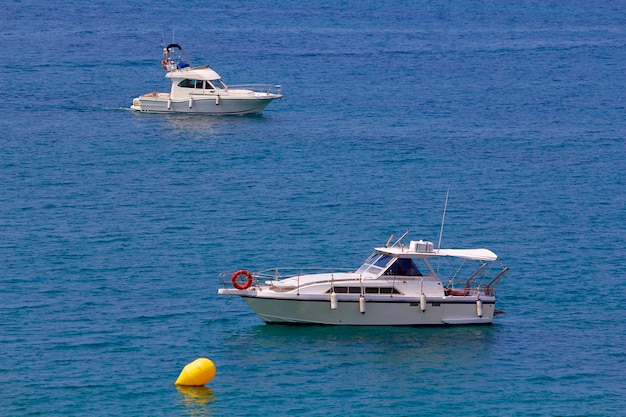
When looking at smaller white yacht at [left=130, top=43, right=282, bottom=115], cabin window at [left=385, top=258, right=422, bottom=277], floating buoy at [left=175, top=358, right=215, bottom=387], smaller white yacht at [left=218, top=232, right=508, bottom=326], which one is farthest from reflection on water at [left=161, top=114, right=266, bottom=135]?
floating buoy at [left=175, top=358, right=215, bottom=387]

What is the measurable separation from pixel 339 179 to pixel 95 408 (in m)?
38.9

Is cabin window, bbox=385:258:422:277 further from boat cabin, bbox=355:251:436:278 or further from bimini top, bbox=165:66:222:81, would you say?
bimini top, bbox=165:66:222:81

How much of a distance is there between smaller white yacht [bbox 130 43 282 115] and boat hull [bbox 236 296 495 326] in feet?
160

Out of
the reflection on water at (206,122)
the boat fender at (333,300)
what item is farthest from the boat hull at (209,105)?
the boat fender at (333,300)

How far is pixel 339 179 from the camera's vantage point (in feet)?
273

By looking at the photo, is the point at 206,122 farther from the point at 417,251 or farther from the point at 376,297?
the point at 376,297

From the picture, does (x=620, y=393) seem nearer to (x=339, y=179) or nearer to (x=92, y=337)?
(x=92, y=337)

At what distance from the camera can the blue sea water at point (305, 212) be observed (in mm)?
49375

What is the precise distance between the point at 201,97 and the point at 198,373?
2186 inches

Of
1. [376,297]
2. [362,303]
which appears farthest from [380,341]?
[376,297]

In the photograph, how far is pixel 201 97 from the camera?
101 m

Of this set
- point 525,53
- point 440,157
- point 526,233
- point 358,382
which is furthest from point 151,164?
point 525,53

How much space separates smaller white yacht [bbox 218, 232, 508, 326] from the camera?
53.5 m

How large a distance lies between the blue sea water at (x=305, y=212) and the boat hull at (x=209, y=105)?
3.32ft
